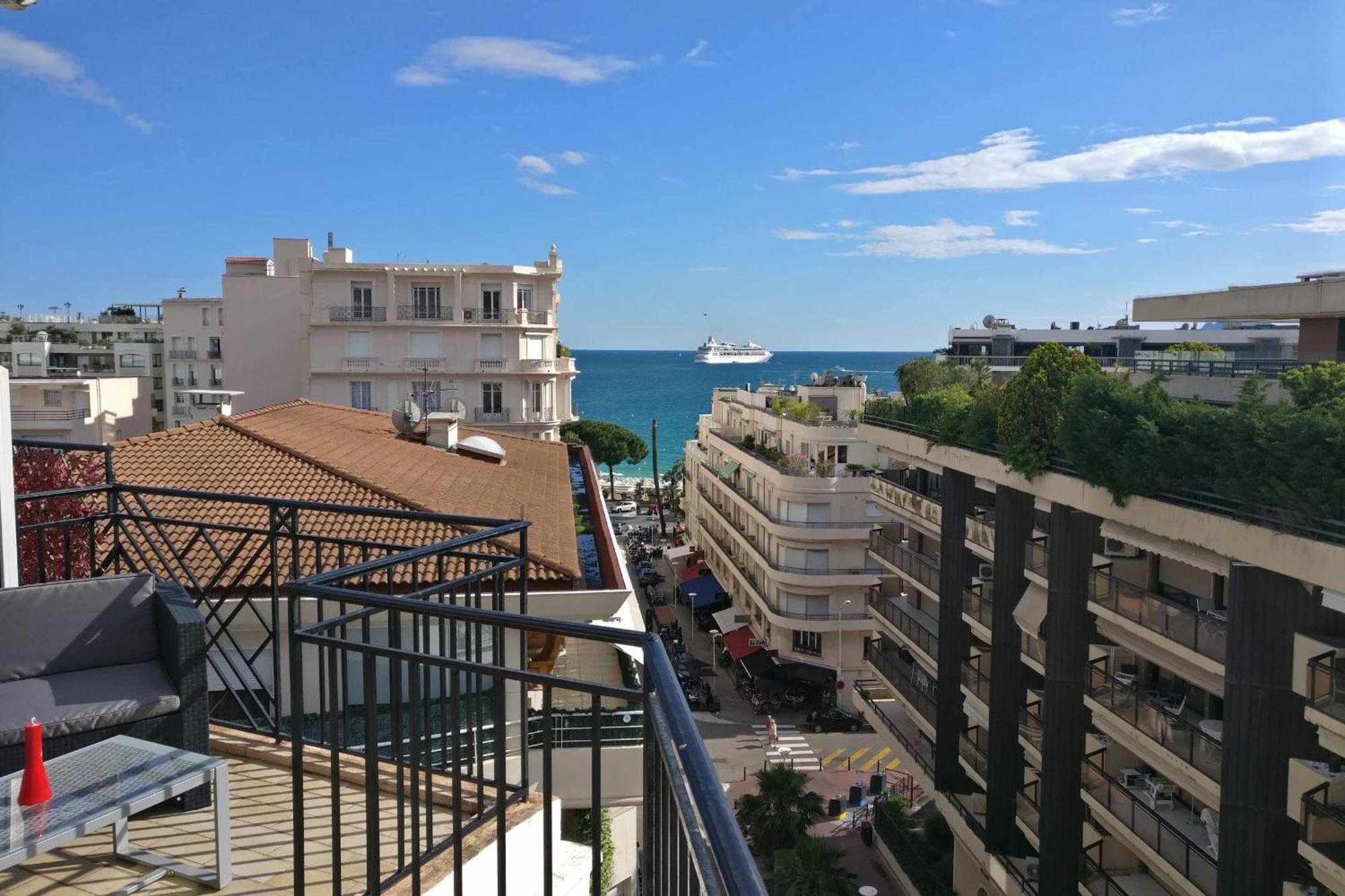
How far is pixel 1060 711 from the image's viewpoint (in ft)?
68.0

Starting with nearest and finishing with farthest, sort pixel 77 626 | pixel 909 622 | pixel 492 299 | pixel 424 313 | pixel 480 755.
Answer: pixel 480 755, pixel 77 626, pixel 909 622, pixel 424 313, pixel 492 299

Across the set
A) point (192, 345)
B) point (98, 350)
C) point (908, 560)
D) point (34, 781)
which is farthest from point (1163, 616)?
point (98, 350)

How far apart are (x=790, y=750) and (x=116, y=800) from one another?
34.1 metres

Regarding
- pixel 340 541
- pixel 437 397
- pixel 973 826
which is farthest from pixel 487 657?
pixel 437 397

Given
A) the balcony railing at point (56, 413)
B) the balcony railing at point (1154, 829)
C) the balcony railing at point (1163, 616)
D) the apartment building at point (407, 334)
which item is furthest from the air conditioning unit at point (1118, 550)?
the balcony railing at point (56, 413)

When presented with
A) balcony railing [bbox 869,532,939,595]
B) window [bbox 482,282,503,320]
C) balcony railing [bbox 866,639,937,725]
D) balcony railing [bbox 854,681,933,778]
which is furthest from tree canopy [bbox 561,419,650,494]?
balcony railing [bbox 854,681,933,778]

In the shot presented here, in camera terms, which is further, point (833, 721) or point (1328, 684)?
point (833, 721)

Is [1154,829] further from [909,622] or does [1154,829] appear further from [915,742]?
[909,622]

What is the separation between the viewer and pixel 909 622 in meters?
30.9

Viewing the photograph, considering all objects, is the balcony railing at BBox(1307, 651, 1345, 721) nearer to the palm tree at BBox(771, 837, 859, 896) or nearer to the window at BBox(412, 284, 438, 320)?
the palm tree at BBox(771, 837, 859, 896)

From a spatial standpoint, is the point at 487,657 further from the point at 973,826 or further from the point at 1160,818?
A: the point at 973,826

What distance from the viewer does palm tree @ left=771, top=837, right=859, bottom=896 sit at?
76.2ft

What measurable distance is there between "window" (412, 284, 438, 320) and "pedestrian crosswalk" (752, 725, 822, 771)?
976 inches

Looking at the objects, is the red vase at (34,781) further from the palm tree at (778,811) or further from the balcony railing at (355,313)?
the balcony railing at (355,313)
